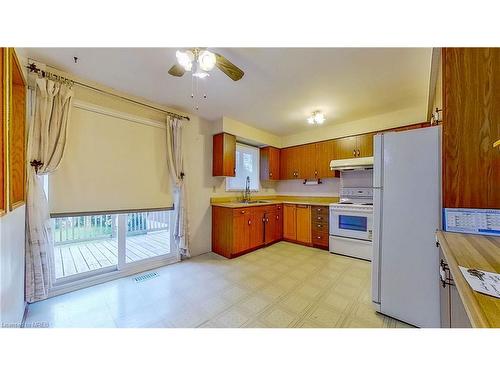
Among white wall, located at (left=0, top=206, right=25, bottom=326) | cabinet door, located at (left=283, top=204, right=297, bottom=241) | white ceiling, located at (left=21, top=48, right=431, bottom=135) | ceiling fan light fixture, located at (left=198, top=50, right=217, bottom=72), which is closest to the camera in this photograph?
white wall, located at (left=0, top=206, right=25, bottom=326)

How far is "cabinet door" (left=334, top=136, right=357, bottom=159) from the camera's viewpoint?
11.8 feet

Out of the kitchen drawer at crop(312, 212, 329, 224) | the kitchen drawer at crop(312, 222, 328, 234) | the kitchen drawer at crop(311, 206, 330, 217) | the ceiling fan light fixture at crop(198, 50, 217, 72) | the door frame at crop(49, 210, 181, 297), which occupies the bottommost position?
the door frame at crop(49, 210, 181, 297)

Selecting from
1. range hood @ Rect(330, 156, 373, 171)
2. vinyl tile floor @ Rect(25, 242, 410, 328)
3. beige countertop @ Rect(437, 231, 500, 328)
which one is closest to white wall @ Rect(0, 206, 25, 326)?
vinyl tile floor @ Rect(25, 242, 410, 328)

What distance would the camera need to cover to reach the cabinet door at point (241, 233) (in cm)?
324

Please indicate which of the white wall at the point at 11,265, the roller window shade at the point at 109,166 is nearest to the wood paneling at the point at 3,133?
the white wall at the point at 11,265

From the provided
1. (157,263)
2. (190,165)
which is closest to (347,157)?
(190,165)

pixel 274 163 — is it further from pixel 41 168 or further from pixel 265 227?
pixel 41 168

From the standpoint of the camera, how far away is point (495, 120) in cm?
124

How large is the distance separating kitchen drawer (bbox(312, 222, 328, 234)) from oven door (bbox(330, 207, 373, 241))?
0.46 feet

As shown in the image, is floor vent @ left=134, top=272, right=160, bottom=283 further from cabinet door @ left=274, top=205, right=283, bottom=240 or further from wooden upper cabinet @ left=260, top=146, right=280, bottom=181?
wooden upper cabinet @ left=260, top=146, right=280, bottom=181

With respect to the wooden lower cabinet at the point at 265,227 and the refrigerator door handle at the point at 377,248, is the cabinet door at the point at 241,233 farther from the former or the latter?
the refrigerator door handle at the point at 377,248

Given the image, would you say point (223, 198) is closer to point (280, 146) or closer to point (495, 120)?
point (280, 146)

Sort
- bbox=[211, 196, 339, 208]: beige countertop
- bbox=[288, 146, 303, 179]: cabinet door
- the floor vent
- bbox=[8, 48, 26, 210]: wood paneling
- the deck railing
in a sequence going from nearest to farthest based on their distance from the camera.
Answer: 1. bbox=[8, 48, 26, 210]: wood paneling
2. the floor vent
3. the deck railing
4. bbox=[211, 196, 339, 208]: beige countertop
5. bbox=[288, 146, 303, 179]: cabinet door
